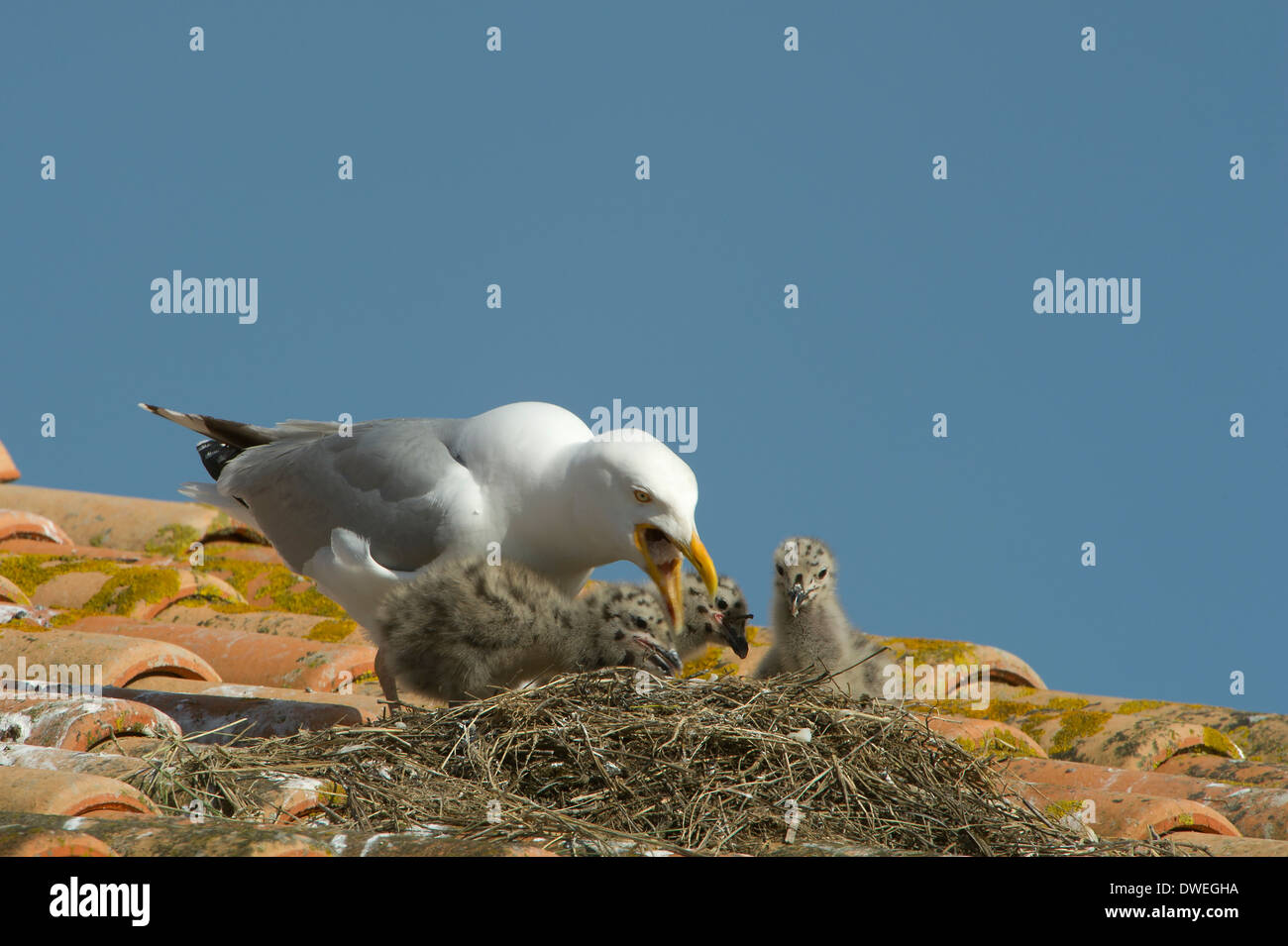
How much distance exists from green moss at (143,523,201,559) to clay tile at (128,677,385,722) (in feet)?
16.9

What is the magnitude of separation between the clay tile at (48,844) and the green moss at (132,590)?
570cm

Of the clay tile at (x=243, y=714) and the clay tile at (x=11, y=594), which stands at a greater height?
the clay tile at (x=11, y=594)

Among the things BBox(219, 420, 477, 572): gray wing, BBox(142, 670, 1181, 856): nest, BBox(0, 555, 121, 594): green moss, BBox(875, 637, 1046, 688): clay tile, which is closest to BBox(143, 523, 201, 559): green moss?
BBox(0, 555, 121, 594): green moss

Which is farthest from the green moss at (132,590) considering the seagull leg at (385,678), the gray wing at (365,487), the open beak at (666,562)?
the open beak at (666,562)

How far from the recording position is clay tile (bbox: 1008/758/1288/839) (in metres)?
4.98

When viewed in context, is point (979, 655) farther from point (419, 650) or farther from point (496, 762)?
point (496, 762)

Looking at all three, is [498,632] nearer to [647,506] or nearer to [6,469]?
[647,506]

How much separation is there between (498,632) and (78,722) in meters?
1.54

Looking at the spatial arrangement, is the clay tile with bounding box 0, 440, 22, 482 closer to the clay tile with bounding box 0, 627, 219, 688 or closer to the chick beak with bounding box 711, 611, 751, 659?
the clay tile with bounding box 0, 627, 219, 688

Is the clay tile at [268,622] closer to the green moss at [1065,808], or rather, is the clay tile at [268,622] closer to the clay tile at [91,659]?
the clay tile at [91,659]

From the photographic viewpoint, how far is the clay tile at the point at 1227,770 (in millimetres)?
5668

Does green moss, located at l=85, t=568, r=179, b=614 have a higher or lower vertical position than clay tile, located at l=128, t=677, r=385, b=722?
higher

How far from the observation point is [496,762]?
4020 millimetres
